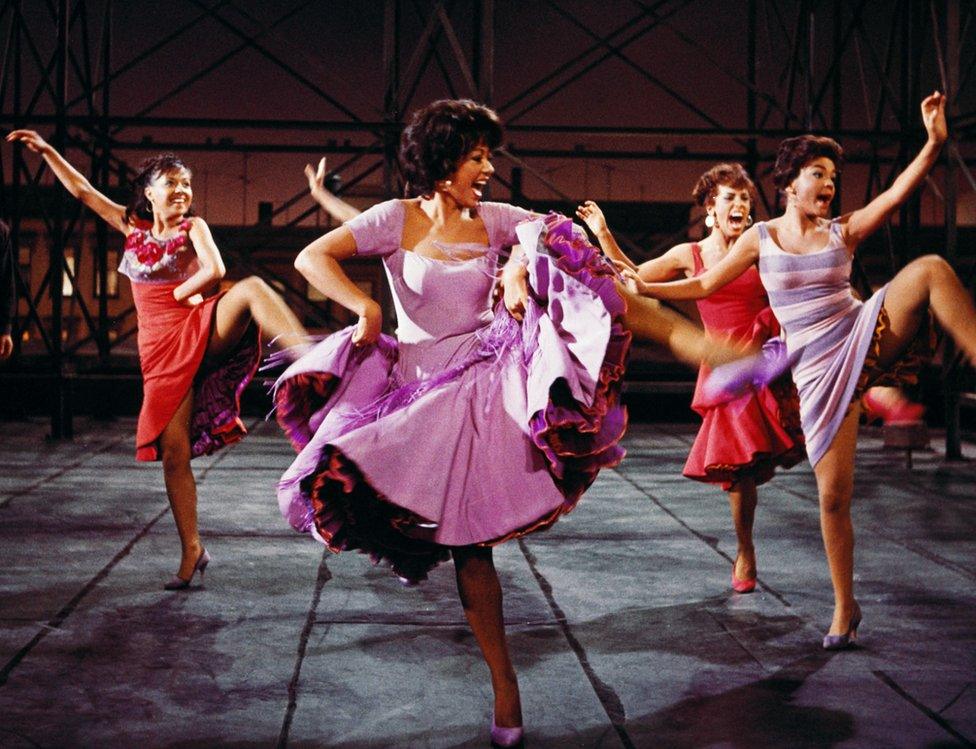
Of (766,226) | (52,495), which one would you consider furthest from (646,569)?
→ (52,495)

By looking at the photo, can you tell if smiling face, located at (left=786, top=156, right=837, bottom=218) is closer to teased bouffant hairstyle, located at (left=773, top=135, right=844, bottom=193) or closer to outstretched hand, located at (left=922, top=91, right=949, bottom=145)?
teased bouffant hairstyle, located at (left=773, top=135, right=844, bottom=193)

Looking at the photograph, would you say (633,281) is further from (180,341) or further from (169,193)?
(169,193)

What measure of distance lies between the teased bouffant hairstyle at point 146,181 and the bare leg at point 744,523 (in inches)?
94.6

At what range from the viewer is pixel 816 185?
3725 millimetres

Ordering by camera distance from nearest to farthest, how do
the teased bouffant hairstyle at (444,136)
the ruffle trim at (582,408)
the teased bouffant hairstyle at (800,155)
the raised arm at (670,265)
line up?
the ruffle trim at (582,408), the teased bouffant hairstyle at (444,136), the teased bouffant hairstyle at (800,155), the raised arm at (670,265)

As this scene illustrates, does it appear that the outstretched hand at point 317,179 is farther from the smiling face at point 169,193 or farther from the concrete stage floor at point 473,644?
the concrete stage floor at point 473,644

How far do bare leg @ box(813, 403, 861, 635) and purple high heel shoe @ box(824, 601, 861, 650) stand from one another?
3 cm

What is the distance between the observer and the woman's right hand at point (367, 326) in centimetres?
291

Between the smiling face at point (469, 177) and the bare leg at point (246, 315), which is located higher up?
the smiling face at point (469, 177)

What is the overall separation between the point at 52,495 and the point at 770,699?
4.58 metres

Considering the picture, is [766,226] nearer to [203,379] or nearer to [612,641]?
[612,641]

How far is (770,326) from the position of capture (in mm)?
4352

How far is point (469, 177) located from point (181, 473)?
6.46 ft

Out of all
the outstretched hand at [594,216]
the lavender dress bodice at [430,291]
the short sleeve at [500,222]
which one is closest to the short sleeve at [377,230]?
the lavender dress bodice at [430,291]
